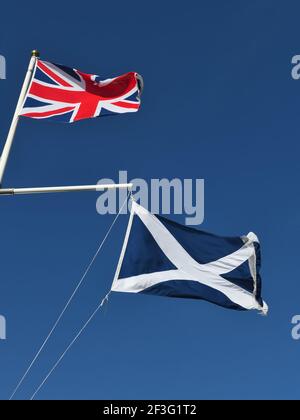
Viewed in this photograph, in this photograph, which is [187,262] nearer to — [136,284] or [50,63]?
[136,284]

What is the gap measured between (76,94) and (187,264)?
4.72 m

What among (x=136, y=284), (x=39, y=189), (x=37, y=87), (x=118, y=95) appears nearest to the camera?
(x=39, y=189)

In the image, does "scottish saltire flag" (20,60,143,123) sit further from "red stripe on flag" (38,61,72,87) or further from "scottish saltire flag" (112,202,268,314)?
"scottish saltire flag" (112,202,268,314)

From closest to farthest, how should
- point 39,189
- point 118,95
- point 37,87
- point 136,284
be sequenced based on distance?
point 39,189 < point 136,284 < point 37,87 < point 118,95

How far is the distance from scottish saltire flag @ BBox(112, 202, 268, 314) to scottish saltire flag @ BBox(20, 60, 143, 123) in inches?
99.5

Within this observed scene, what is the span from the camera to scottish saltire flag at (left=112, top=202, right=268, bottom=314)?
510 inches

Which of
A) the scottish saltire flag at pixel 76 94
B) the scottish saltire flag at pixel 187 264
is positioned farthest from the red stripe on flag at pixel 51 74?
the scottish saltire flag at pixel 187 264

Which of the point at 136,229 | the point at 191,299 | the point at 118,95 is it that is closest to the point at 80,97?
the point at 118,95

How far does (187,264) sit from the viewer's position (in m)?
13.5

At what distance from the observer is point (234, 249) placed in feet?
46.8

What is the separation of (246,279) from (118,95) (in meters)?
5.32

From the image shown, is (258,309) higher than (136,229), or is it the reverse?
(136,229)

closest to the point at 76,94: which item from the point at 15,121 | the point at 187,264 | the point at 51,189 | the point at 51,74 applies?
the point at 51,74

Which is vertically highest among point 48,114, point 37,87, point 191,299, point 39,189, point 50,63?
point 50,63
